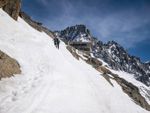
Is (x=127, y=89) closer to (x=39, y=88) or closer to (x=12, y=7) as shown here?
(x=12, y=7)

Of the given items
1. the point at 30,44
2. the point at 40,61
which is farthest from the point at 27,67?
the point at 30,44

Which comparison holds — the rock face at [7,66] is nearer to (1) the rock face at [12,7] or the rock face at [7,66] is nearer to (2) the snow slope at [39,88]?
(2) the snow slope at [39,88]

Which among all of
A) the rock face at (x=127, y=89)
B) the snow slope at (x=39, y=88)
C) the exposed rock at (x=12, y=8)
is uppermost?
the exposed rock at (x=12, y=8)

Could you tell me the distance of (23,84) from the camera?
17.9m

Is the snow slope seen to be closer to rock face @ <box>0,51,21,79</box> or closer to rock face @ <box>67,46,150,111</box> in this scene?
rock face @ <box>0,51,21,79</box>

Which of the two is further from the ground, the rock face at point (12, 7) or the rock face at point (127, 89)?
the rock face at point (12, 7)

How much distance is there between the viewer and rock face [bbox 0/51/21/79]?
18.1 metres

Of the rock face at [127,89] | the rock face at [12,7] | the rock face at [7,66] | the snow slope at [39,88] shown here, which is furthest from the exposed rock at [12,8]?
the rock face at [7,66]

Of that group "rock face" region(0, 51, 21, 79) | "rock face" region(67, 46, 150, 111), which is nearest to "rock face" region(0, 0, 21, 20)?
"rock face" region(67, 46, 150, 111)

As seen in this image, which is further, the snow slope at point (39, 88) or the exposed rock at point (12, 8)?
the exposed rock at point (12, 8)

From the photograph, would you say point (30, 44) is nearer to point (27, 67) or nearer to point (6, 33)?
point (6, 33)

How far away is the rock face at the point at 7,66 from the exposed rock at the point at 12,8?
1899 cm

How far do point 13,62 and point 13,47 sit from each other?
4.26 metres

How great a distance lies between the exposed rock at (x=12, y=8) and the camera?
3762 centimetres
